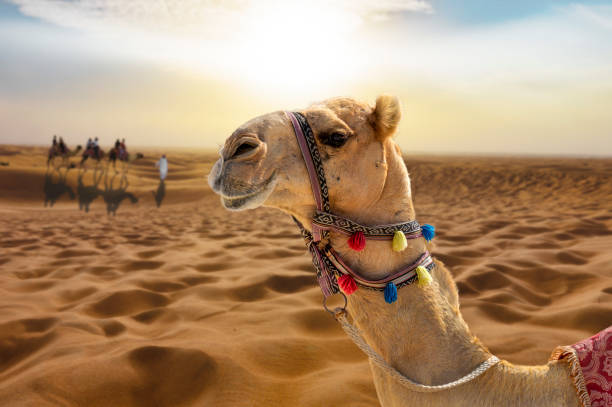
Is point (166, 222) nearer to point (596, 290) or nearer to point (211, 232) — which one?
point (211, 232)

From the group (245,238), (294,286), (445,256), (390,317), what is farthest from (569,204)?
(390,317)

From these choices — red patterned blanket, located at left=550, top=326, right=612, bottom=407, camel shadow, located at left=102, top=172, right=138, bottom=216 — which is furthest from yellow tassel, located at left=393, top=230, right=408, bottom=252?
camel shadow, located at left=102, top=172, right=138, bottom=216

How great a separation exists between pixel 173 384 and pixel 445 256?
4758 mm

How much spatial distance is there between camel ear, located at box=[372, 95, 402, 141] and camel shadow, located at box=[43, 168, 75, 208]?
18190 millimetres

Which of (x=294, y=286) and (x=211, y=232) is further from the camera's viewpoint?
(x=211, y=232)

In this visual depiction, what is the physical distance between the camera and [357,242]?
1.32m

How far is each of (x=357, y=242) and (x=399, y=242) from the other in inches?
5.8

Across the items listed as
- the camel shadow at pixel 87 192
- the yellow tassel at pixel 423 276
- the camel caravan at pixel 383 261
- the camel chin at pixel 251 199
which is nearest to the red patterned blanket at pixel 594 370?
the camel caravan at pixel 383 261

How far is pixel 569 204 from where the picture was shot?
15.1 meters

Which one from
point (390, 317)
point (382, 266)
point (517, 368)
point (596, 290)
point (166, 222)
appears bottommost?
point (166, 222)

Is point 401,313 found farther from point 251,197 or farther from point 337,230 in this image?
point 251,197

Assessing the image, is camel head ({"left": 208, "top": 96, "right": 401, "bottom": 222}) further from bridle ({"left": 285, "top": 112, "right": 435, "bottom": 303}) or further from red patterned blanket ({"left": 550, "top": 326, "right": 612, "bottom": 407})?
red patterned blanket ({"left": 550, "top": 326, "right": 612, "bottom": 407})

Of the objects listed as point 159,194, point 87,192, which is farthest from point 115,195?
point 159,194

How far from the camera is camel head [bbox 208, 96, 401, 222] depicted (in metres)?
1.26
